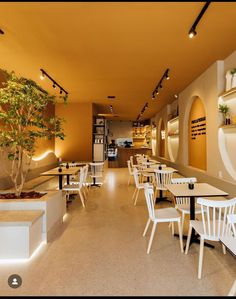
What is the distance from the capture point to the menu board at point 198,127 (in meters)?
6.19

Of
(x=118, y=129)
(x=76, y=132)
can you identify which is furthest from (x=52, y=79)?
(x=118, y=129)

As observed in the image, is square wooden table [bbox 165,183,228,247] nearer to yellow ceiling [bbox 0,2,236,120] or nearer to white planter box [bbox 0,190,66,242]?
white planter box [bbox 0,190,66,242]

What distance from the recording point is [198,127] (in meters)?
6.62

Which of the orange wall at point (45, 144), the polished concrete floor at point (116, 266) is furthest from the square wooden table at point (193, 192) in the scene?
the orange wall at point (45, 144)

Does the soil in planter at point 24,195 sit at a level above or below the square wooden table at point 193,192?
below

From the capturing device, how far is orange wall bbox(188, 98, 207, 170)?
6.35m

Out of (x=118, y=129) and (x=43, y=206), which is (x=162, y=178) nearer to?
(x=43, y=206)

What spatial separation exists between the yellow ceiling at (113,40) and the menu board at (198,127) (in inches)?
47.6

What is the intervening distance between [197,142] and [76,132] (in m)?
5.28

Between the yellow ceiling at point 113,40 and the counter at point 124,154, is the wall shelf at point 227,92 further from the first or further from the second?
the counter at point 124,154

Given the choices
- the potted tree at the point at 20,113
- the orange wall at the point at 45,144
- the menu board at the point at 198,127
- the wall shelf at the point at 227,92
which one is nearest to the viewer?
the potted tree at the point at 20,113

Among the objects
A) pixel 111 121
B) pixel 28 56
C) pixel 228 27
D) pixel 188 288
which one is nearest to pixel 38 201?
pixel 188 288

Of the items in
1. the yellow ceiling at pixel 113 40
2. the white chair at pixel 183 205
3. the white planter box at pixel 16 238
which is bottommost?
the white planter box at pixel 16 238

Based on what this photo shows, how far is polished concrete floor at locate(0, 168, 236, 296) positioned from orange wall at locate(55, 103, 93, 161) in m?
5.98
